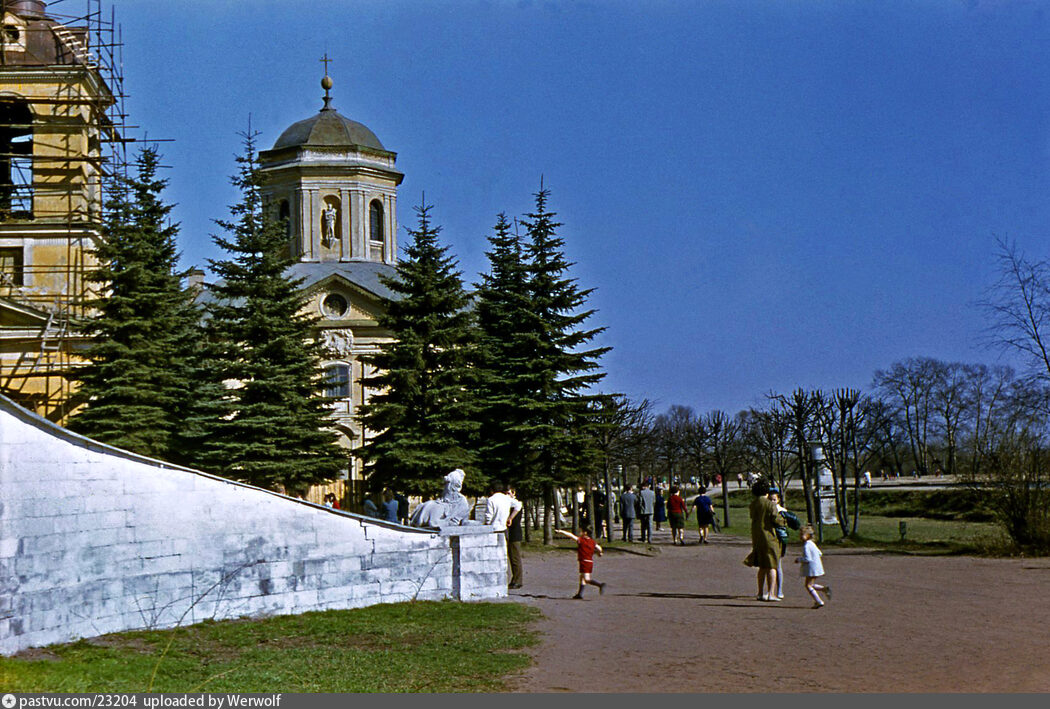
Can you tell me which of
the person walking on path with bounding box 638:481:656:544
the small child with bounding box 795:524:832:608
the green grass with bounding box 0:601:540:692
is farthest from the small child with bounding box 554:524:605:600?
the person walking on path with bounding box 638:481:656:544

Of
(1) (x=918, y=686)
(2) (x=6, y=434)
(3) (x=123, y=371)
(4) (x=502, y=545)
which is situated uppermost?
(3) (x=123, y=371)

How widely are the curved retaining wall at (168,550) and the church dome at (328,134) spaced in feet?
133

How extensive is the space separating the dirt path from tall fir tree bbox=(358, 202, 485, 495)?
886 centimetres

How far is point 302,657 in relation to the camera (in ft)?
39.1

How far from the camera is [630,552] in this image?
91.8ft

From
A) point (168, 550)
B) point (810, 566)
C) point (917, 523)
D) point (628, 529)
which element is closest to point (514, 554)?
point (810, 566)

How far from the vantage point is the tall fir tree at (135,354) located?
29.8 m

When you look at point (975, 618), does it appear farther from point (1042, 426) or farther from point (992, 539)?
point (1042, 426)

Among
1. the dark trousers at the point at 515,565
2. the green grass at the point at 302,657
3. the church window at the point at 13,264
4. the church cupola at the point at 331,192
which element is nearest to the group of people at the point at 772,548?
the green grass at the point at 302,657

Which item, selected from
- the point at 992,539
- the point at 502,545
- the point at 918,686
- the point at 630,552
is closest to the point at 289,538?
the point at 502,545

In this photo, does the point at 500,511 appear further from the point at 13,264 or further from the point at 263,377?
the point at 13,264

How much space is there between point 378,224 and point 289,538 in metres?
41.7

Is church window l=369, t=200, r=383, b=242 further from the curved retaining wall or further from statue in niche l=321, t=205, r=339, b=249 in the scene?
the curved retaining wall

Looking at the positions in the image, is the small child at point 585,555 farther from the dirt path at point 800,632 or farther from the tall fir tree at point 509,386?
the tall fir tree at point 509,386
